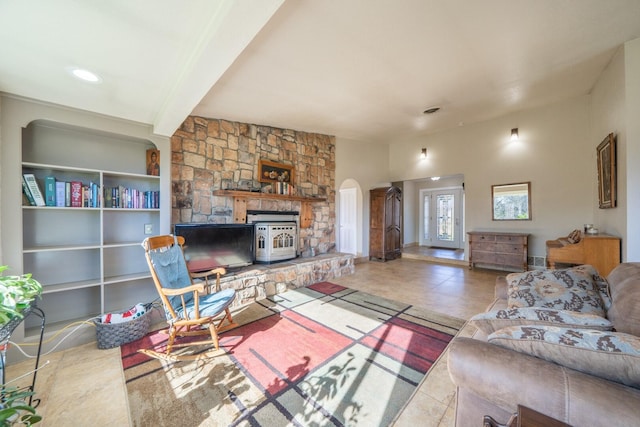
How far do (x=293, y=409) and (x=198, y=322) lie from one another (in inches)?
41.4

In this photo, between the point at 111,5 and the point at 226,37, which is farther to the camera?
the point at 226,37

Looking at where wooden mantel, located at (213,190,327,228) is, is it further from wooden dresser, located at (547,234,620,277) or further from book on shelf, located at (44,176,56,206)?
wooden dresser, located at (547,234,620,277)

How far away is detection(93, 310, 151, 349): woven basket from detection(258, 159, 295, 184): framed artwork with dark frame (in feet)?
8.54

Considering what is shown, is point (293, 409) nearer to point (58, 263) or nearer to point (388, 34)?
point (58, 263)

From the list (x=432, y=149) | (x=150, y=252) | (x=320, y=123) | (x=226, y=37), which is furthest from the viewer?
(x=432, y=149)

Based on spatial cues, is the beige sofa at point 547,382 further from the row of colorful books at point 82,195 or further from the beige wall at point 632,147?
the row of colorful books at point 82,195

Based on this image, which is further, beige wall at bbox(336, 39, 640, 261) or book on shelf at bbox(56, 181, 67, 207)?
beige wall at bbox(336, 39, 640, 261)

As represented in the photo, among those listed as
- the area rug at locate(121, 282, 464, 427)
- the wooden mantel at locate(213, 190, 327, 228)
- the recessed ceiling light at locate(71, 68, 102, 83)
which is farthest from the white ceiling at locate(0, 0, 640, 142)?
the area rug at locate(121, 282, 464, 427)

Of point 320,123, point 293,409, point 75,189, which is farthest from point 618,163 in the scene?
point 75,189

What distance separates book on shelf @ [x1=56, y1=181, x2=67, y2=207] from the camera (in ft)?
7.66

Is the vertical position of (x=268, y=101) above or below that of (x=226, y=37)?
above

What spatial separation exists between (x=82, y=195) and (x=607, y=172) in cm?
603

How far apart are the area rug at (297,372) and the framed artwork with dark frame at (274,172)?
2.31 m

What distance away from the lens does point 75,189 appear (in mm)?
2418
